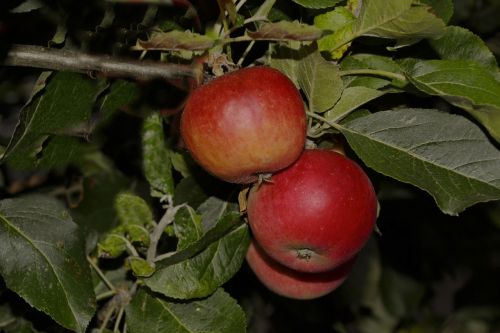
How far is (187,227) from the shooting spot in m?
1.25

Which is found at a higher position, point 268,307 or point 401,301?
point 268,307

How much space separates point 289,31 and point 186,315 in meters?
Answer: 0.54

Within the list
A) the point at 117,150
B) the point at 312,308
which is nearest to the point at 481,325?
the point at 312,308

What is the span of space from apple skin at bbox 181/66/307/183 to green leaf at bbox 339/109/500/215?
0.14 meters

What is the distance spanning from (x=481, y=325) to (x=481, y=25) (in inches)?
66.4

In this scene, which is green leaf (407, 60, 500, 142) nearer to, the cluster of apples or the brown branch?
the cluster of apples

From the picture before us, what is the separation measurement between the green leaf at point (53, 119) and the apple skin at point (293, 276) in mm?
356

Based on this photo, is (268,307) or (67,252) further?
(268,307)

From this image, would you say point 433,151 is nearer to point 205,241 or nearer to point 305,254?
point 305,254

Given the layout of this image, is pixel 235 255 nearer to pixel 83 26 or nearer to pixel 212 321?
pixel 212 321

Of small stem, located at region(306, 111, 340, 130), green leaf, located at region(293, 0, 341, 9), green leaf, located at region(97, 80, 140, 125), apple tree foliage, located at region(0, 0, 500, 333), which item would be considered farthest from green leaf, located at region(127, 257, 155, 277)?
green leaf, located at region(293, 0, 341, 9)

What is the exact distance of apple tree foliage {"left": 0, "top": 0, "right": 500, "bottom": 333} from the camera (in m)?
1.07

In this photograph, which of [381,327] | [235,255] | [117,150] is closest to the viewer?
[235,255]

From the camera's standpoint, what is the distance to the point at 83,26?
4.25 feet
